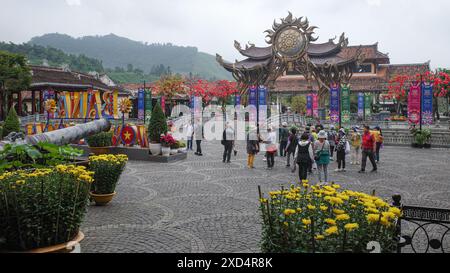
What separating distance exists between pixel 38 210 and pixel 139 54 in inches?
7279

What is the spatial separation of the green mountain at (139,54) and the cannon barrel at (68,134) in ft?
486

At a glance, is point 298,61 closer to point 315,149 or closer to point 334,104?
Answer: point 334,104

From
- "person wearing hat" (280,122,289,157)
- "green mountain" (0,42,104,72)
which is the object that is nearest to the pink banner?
"person wearing hat" (280,122,289,157)

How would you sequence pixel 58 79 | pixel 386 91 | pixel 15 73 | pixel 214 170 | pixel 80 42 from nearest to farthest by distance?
pixel 214 170
pixel 15 73
pixel 58 79
pixel 386 91
pixel 80 42

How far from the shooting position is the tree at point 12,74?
29.8m

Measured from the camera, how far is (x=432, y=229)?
635 centimetres

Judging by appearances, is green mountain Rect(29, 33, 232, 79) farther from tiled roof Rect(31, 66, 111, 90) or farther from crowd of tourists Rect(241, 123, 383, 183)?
crowd of tourists Rect(241, 123, 383, 183)

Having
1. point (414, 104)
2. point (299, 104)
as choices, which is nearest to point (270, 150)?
point (414, 104)

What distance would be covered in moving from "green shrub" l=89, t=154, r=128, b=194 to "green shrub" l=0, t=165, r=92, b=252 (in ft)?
10.7

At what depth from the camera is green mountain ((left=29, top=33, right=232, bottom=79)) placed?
538ft

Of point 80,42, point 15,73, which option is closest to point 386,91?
point 15,73

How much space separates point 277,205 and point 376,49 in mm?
47327

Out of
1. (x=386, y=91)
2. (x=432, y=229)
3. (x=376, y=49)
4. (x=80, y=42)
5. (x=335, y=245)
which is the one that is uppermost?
(x=80, y=42)

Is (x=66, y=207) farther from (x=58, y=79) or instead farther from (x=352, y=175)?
(x=58, y=79)
